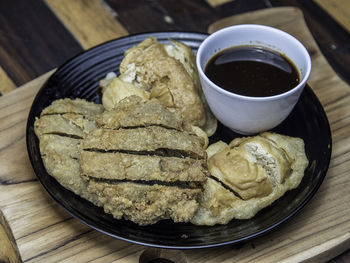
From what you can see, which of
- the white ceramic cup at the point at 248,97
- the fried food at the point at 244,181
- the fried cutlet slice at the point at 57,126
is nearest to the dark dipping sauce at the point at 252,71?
the white ceramic cup at the point at 248,97

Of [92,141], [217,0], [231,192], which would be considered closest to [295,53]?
[231,192]

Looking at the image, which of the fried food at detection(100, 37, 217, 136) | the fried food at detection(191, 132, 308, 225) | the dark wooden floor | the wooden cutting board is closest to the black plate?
the fried food at detection(191, 132, 308, 225)

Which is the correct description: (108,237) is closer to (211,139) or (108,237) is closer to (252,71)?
(211,139)

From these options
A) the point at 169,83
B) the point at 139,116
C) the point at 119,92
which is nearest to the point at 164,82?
the point at 169,83

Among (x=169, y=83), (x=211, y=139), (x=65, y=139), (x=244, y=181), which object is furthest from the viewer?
(x=211, y=139)

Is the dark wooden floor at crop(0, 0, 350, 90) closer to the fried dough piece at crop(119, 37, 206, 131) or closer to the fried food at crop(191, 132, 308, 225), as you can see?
the fried dough piece at crop(119, 37, 206, 131)
